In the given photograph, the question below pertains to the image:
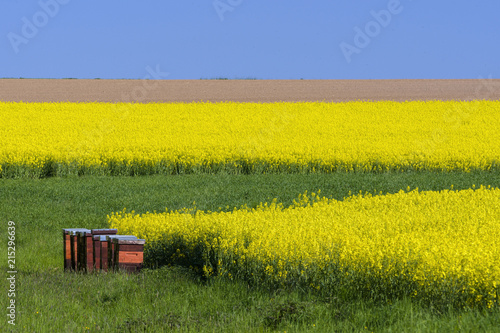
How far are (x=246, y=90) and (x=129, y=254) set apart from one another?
4136 centimetres

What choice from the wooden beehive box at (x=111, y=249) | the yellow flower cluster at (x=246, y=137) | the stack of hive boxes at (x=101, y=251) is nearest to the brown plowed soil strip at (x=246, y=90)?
the yellow flower cluster at (x=246, y=137)

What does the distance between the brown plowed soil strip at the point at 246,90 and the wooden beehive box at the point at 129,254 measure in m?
A: 32.8

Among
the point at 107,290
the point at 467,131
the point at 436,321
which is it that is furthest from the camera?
the point at 467,131

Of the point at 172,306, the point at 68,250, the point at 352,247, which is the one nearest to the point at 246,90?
the point at 68,250

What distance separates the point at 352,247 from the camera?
25.3 feet

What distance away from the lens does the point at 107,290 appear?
8008mm

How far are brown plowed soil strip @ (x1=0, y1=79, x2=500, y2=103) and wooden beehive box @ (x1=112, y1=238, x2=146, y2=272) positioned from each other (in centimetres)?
3279

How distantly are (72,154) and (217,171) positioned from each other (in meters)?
5.36

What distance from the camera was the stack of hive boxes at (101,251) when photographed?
9078 mm

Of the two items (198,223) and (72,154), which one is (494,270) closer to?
(198,223)

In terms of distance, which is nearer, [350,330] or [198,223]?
[350,330]

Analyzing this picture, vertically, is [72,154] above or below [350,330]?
above

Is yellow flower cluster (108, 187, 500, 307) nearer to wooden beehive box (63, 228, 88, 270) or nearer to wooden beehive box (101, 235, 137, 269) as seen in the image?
wooden beehive box (101, 235, 137, 269)

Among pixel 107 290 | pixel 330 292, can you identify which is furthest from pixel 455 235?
pixel 107 290
